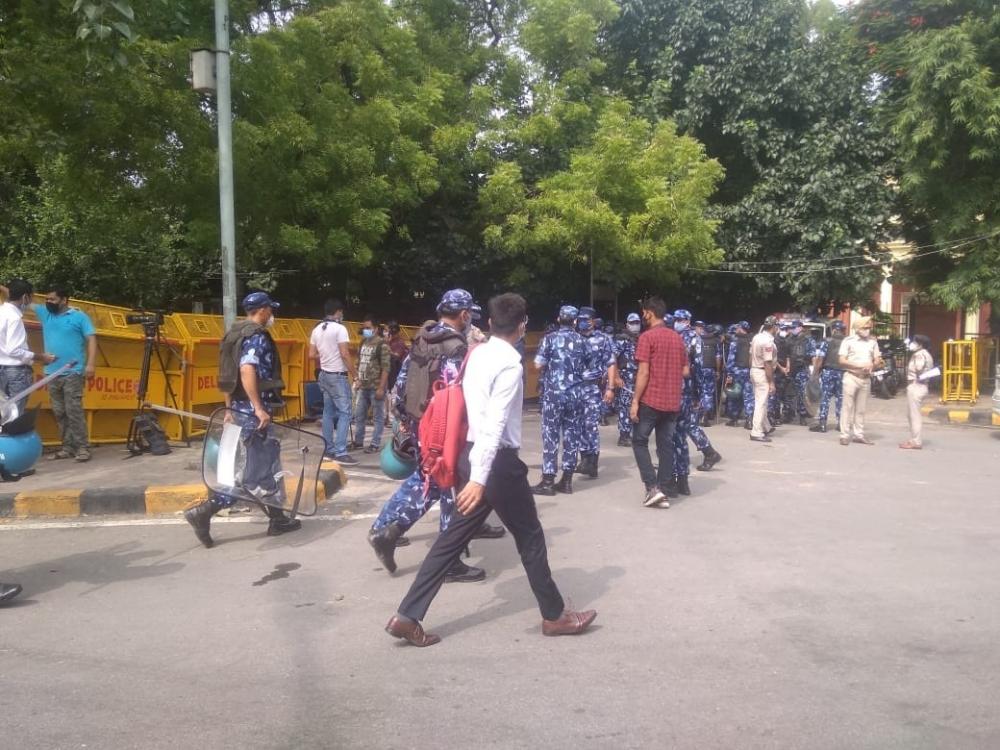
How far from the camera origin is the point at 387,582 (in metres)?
5.59

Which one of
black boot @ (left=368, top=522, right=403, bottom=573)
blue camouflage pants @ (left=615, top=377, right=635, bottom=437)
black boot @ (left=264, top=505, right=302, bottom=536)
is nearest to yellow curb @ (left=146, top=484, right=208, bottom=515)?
black boot @ (left=264, top=505, right=302, bottom=536)

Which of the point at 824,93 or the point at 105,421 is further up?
the point at 824,93

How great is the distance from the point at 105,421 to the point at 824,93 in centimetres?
1688

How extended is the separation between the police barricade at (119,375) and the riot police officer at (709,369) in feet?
23.2

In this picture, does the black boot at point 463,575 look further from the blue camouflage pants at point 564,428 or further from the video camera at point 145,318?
the video camera at point 145,318

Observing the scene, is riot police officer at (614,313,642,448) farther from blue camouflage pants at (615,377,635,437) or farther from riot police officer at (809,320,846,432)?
riot police officer at (809,320,846,432)

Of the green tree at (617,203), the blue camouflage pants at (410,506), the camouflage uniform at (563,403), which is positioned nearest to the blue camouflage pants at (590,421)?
the camouflage uniform at (563,403)

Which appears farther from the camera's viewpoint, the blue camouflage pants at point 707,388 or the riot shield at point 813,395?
the riot shield at point 813,395

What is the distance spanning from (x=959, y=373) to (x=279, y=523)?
47.4ft

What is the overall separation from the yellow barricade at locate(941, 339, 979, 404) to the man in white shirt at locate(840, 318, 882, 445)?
592cm

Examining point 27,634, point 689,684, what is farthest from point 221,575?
point 689,684

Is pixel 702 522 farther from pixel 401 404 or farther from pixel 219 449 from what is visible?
pixel 219 449

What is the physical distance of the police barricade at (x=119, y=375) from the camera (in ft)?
32.0

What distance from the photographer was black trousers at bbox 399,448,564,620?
4.35m
